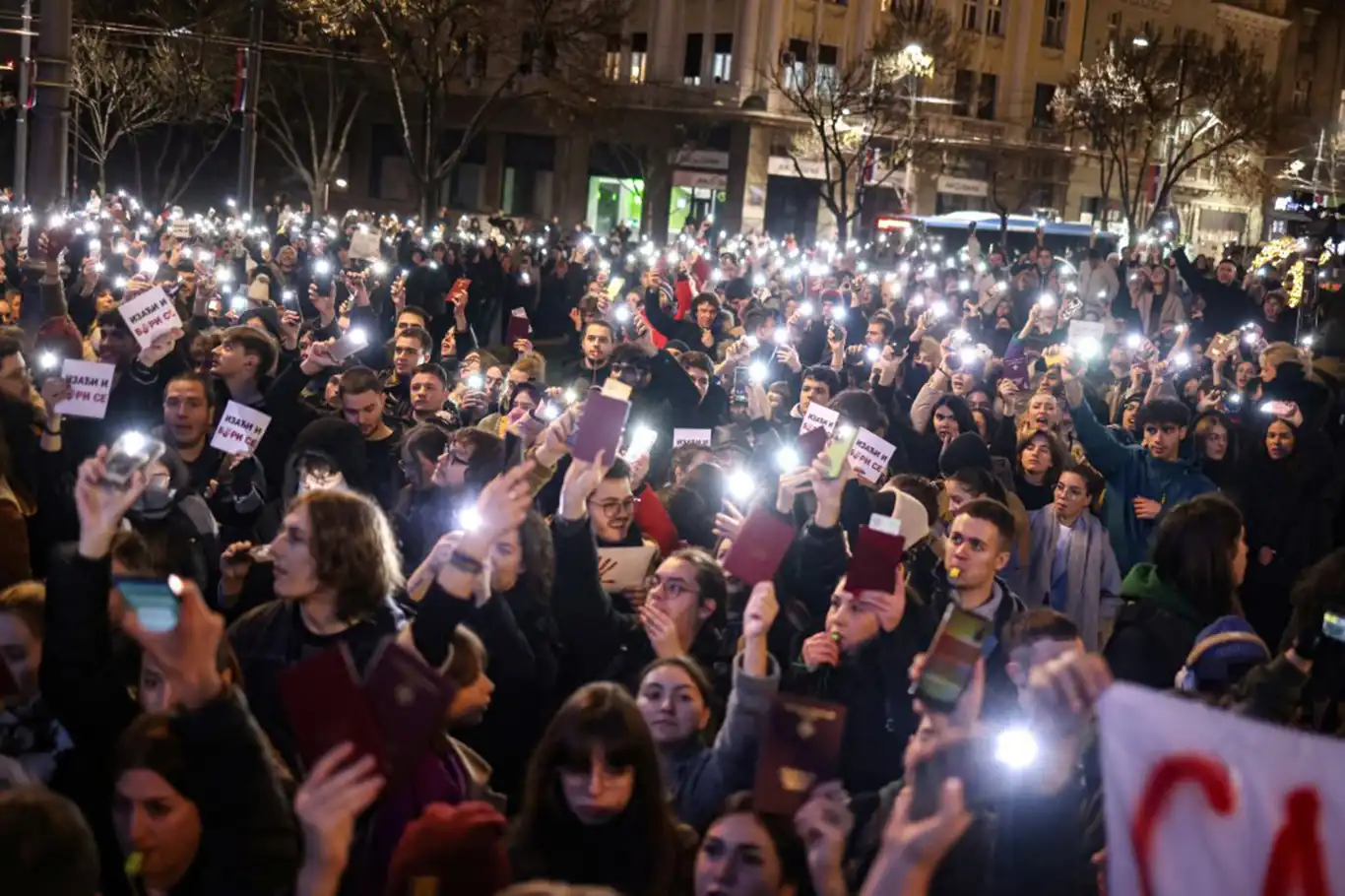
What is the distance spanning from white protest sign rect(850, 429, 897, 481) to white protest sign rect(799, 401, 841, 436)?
50 cm

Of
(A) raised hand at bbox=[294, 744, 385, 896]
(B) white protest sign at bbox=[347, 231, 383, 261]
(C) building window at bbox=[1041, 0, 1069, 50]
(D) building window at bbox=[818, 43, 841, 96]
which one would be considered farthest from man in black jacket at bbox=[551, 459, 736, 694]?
(C) building window at bbox=[1041, 0, 1069, 50]

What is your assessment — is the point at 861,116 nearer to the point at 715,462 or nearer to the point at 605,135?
the point at 605,135

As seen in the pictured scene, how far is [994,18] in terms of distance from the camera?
58156 millimetres

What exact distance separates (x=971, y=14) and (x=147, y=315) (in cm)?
5242

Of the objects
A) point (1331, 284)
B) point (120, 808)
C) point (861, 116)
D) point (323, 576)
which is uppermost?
point (861, 116)

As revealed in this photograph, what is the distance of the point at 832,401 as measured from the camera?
30.2ft

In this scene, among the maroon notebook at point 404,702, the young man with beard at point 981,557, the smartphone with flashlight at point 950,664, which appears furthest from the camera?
the young man with beard at point 981,557

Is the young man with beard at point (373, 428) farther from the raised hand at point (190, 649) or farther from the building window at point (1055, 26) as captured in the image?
the building window at point (1055, 26)

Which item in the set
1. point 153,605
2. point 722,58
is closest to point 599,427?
point 153,605

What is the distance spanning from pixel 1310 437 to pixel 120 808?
7478mm

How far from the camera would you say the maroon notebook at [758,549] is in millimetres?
4812

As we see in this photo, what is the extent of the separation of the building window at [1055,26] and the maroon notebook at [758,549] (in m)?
58.8

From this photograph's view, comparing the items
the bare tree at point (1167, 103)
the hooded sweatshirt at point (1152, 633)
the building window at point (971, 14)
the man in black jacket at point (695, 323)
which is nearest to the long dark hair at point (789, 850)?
the hooded sweatshirt at point (1152, 633)

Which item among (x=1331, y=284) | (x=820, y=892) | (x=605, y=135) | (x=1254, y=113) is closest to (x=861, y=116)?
(x=605, y=135)
